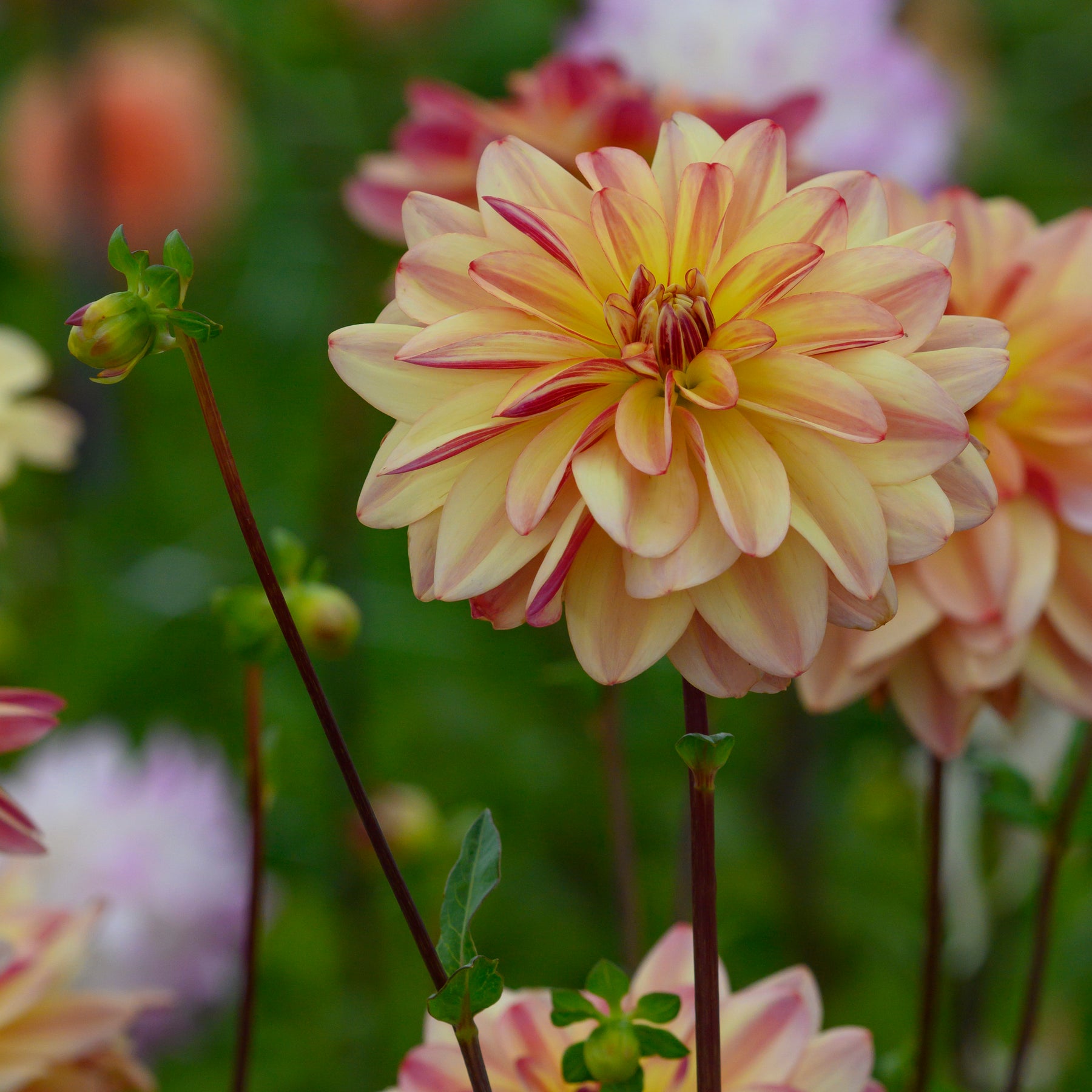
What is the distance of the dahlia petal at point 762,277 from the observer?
23 cm

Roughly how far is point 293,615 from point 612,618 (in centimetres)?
12

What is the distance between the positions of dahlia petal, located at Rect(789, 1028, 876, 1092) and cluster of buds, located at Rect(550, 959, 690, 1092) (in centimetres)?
4

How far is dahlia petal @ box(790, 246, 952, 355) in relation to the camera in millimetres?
229

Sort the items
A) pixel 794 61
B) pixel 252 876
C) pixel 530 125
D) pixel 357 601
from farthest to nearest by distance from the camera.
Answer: pixel 357 601 < pixel 794 61 < pixel 530 125 < pixel 252 876

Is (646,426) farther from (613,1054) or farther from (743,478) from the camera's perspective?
(613,1054)

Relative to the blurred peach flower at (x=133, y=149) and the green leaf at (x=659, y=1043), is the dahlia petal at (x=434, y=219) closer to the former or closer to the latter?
the green leaf at (x=659, y=1043)

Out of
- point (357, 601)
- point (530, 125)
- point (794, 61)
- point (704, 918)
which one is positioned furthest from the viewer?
point (357, 601)

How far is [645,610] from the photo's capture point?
0.75 feet

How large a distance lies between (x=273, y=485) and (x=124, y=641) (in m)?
0.23

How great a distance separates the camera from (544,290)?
245 millimetres

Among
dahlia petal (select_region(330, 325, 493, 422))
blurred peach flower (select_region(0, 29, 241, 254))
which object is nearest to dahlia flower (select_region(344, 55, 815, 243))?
dahlia petal (select_region(330, 325, 493, 422))

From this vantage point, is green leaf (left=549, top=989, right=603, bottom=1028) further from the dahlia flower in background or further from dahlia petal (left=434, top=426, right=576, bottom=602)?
the dahlia flower in background

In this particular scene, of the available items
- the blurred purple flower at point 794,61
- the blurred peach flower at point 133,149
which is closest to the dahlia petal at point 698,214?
the blurred purple flower at point 794,61

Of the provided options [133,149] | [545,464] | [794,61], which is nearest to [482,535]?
[545,464]
